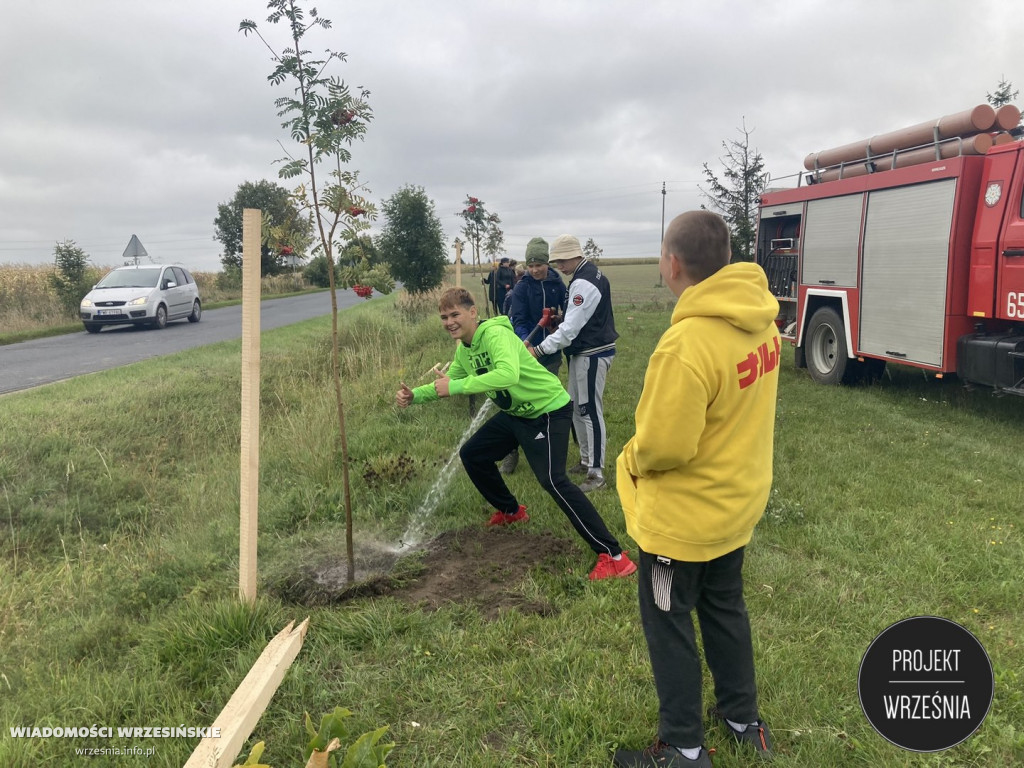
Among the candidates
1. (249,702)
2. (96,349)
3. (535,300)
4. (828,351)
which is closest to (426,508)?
(249,702)

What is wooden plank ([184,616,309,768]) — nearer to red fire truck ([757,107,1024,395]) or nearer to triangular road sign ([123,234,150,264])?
red fire truck ([757,107,1024,395])

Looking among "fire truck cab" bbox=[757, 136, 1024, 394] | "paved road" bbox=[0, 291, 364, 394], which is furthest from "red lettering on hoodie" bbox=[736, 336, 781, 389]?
"paved road" bbox=[0, 291, 364, 394]

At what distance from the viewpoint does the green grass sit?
2570 millimetres

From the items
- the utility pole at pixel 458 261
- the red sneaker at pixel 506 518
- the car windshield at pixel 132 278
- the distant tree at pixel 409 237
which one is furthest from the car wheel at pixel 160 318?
the red sneaker at pixel 506 518

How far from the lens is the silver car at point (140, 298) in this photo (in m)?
15.7

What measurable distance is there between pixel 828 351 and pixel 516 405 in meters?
7.50

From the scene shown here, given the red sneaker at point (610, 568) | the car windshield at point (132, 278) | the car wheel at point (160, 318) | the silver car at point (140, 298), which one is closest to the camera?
the red sneaker at point (610, 568)

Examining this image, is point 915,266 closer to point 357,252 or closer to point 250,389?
point 357,252

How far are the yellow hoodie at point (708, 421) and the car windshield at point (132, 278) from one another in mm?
17672

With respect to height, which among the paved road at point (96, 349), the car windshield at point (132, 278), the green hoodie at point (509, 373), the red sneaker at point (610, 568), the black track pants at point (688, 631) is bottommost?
the red sneaker at point (610, 568)

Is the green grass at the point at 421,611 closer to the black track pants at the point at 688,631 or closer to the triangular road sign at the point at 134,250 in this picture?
the black track pants at the point at 688,631

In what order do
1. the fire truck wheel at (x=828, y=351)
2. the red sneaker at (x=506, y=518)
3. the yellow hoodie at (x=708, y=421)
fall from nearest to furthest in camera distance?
the yellow hoodie at (x=708, y=421)
the red sneaker at (x=506, y=518)
the fire truck wheel at (x=828, y=351)

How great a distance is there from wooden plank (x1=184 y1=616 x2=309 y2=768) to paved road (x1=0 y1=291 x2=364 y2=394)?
820cm

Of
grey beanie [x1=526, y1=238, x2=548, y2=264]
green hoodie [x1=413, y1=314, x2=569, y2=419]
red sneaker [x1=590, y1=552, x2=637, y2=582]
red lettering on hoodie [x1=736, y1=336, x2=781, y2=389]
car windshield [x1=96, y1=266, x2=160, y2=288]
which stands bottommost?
red sneaker [x1=590, y1=552, x2=637, y2=582]
